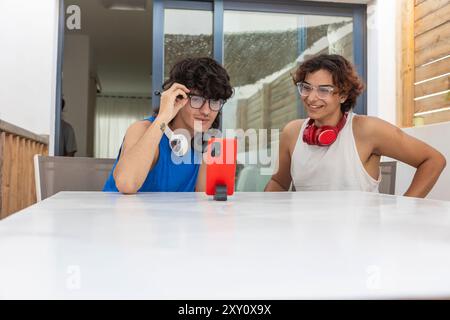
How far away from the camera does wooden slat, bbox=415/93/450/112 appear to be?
3.43 meters

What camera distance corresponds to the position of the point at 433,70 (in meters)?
3.63

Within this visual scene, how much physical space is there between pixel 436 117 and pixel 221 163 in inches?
119

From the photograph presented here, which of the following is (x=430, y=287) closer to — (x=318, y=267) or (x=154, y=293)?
Answer: (x=318, y=267)

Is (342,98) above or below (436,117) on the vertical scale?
below

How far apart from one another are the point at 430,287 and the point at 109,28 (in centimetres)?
655

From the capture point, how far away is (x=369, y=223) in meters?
0.67

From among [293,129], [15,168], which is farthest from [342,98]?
[15,168]

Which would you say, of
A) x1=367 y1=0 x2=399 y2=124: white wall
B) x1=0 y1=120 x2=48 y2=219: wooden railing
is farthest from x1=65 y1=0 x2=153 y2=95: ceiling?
x1=367 y1=0 x2=399 y2=124: white wall

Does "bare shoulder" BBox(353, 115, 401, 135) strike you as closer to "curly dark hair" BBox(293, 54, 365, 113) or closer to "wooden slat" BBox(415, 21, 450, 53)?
"curly dark hair" BBox(293, 54, 365, 113)

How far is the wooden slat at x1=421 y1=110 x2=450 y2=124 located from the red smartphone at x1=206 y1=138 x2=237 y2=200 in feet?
9.25

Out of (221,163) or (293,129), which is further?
(293,129)

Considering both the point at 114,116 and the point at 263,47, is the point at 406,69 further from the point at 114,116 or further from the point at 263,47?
the point at 114,116

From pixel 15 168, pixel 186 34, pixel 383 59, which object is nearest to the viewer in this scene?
pixel 15 168
